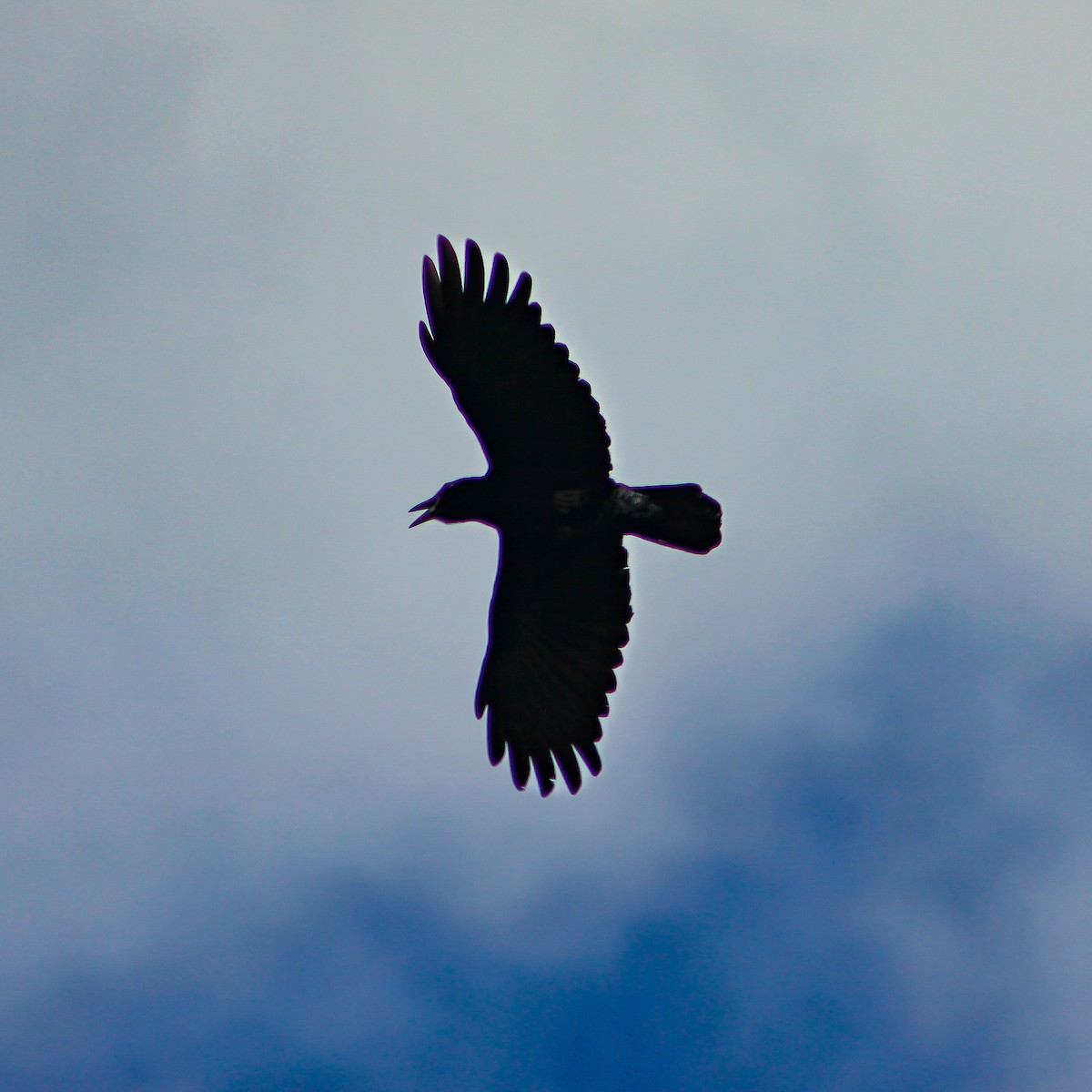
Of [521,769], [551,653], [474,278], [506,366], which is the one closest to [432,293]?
[474,278]

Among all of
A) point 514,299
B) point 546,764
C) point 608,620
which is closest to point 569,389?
point 514,299

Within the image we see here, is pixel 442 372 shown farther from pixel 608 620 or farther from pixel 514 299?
pixel 608 620

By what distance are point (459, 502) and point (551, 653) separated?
5.93 ft

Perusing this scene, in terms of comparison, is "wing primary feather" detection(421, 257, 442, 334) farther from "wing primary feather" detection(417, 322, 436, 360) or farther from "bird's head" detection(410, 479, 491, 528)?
"bird's head" detection(410, 479, 491, 528)

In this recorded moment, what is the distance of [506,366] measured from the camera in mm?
12961

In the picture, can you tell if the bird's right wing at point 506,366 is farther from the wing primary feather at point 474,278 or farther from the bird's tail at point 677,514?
the bird's tail at point 677,514

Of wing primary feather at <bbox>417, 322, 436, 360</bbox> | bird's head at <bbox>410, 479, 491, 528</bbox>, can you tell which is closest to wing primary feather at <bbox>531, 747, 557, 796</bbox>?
bird's head at <bbox>410, 479, 491, 528</bbox>

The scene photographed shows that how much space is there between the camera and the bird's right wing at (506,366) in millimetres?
12812

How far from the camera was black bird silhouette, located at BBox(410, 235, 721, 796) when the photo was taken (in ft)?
42.2

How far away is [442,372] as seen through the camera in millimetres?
13094

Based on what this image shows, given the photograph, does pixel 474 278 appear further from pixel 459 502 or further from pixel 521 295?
pixel 459 502

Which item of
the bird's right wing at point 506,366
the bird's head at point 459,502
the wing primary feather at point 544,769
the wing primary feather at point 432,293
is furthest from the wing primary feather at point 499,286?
the wing primary feather at point 544,769

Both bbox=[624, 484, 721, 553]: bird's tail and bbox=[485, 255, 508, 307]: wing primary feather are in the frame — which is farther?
bbox=[624, 484, 721, 553]: bird's tail

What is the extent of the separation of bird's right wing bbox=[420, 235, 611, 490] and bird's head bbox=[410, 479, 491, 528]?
637mm
